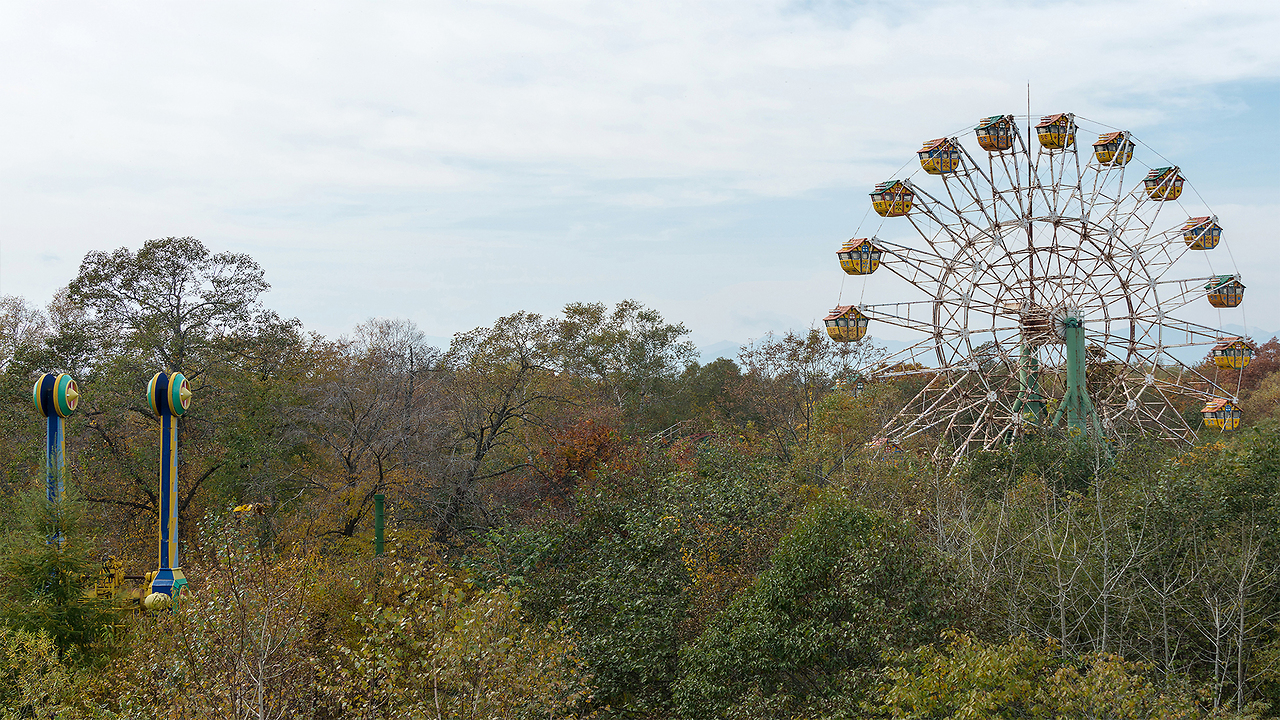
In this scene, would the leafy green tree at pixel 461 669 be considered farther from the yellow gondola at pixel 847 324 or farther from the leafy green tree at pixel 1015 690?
the yellow gondola at pixel 847 324

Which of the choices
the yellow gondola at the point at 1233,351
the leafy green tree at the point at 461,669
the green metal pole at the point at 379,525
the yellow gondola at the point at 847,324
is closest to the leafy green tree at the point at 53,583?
the green metal pole at the point at 379,525

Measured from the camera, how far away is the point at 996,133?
87.5ft

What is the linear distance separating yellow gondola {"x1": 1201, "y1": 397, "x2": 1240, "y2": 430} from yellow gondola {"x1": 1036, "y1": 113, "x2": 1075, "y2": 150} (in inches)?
355

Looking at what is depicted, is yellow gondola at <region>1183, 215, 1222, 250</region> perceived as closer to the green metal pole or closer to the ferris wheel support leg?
the ferris wheel support leg

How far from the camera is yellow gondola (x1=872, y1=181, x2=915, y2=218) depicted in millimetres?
26578

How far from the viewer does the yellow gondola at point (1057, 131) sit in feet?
87.0

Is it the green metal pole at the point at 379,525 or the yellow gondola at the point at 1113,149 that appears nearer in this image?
the green metal pole at the point at 379,525

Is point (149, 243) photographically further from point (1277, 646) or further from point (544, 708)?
point (1277, 646)

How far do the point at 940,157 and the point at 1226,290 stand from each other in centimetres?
909

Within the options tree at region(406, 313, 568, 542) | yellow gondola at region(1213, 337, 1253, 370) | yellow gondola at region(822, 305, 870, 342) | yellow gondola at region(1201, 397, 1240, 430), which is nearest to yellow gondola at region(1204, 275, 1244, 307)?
yellow gondola at region(1213, 337, 1253, 370)

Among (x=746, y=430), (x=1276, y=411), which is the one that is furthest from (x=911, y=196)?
(x=1276, y=411)

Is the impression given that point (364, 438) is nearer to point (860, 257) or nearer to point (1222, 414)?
point (860, 257)

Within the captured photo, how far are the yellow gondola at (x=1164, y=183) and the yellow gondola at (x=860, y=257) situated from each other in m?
8.66

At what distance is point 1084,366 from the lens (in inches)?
1021
